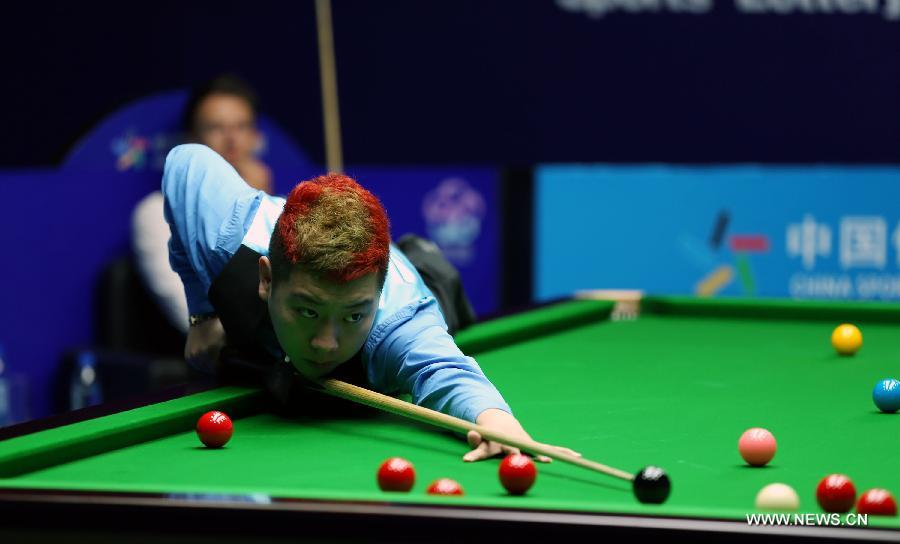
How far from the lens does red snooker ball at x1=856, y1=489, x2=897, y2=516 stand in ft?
5.71

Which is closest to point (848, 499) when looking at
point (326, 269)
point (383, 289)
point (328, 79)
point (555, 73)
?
point (326, 269)

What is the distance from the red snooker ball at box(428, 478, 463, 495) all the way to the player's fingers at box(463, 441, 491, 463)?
300mm

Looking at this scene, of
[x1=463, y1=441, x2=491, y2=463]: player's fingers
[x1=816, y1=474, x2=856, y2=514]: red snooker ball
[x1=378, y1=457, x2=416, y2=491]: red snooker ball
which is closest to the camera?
[x1=816, y1=474, x2=856, y2=514]: red snooker ball

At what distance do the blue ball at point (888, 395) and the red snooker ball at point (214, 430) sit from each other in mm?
1201

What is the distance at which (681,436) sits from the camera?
2.41m

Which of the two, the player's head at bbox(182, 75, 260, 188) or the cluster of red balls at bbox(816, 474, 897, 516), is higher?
the player's head at bbox(182, 75, 260, 188)

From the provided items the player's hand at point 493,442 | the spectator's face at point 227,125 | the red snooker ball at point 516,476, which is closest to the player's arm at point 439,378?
the player's hand at point 493,442

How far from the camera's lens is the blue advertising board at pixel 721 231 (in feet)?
19.1

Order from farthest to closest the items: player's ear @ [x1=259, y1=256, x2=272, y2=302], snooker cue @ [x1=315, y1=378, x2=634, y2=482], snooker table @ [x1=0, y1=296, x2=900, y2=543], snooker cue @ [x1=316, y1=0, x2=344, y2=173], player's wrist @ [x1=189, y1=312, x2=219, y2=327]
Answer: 1. snooker cue @ [x1=316, y1=0, x2=344, y2=173]
2. player's wrist @ [x1=189, y1=312, x2=219, y2=327]
3. player's ear @ [x1=259, y1=256, x2=272, y2=302]
4. snooker cue @ [x1=315, y1=378, x2=634, y2=482]
5. snooker table @ [x1=0, y1=296, x2=900, y2=543]

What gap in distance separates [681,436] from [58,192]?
303 cm

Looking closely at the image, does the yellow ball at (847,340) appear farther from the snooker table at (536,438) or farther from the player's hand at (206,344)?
the player's hand at (206,344)

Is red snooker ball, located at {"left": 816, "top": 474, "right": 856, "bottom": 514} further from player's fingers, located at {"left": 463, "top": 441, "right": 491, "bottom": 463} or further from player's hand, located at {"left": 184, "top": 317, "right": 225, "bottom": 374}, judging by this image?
player's hand, located at {"left": 184, "top": 317, "right": 225, "bottom": 374}

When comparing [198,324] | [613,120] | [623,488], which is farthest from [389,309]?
[613,120]

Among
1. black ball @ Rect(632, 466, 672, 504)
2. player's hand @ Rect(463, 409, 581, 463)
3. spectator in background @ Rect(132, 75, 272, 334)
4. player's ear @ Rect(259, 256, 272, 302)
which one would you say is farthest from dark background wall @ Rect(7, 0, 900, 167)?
black ball @ Rect(632, 466, 672, 504)
